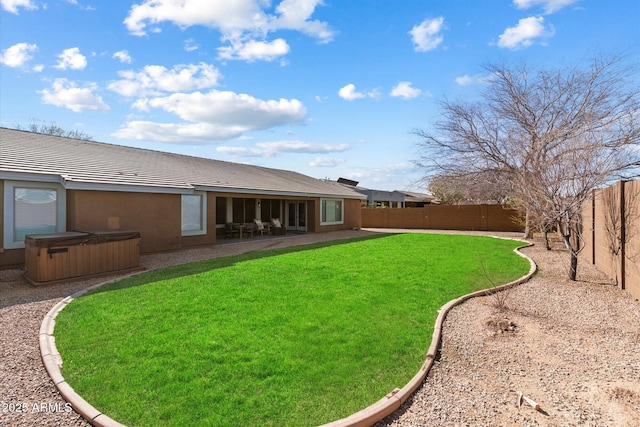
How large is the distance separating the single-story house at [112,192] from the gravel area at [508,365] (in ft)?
10.0

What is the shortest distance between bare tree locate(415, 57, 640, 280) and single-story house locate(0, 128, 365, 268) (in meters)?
9.21

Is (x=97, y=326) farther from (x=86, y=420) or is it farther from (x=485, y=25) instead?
(x=485, y=25)

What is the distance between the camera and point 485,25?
422 inches

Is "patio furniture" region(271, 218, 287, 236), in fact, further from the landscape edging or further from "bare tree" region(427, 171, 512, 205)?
the landscape edging

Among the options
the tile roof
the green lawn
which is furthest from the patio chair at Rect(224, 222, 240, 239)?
the green lawn

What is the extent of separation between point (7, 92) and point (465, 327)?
1883 centimetres

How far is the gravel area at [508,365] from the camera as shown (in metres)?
2.88

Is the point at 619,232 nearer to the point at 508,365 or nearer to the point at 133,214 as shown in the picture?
the point at 508,365

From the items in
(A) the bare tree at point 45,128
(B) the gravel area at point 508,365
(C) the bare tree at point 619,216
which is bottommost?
(B) the gravel area at point 508,365

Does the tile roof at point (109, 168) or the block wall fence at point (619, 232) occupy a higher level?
the tile roof at point (109, 168)

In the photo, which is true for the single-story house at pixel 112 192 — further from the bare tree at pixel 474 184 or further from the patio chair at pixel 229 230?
the bare tree at pixel 474 184

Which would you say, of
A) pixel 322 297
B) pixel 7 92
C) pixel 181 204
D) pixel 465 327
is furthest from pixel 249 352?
pixel 7 92

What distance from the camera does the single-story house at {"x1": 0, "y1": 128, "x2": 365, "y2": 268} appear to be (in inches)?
338

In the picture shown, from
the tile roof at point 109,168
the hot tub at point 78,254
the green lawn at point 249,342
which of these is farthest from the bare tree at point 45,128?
the green lawn at point 249,342
